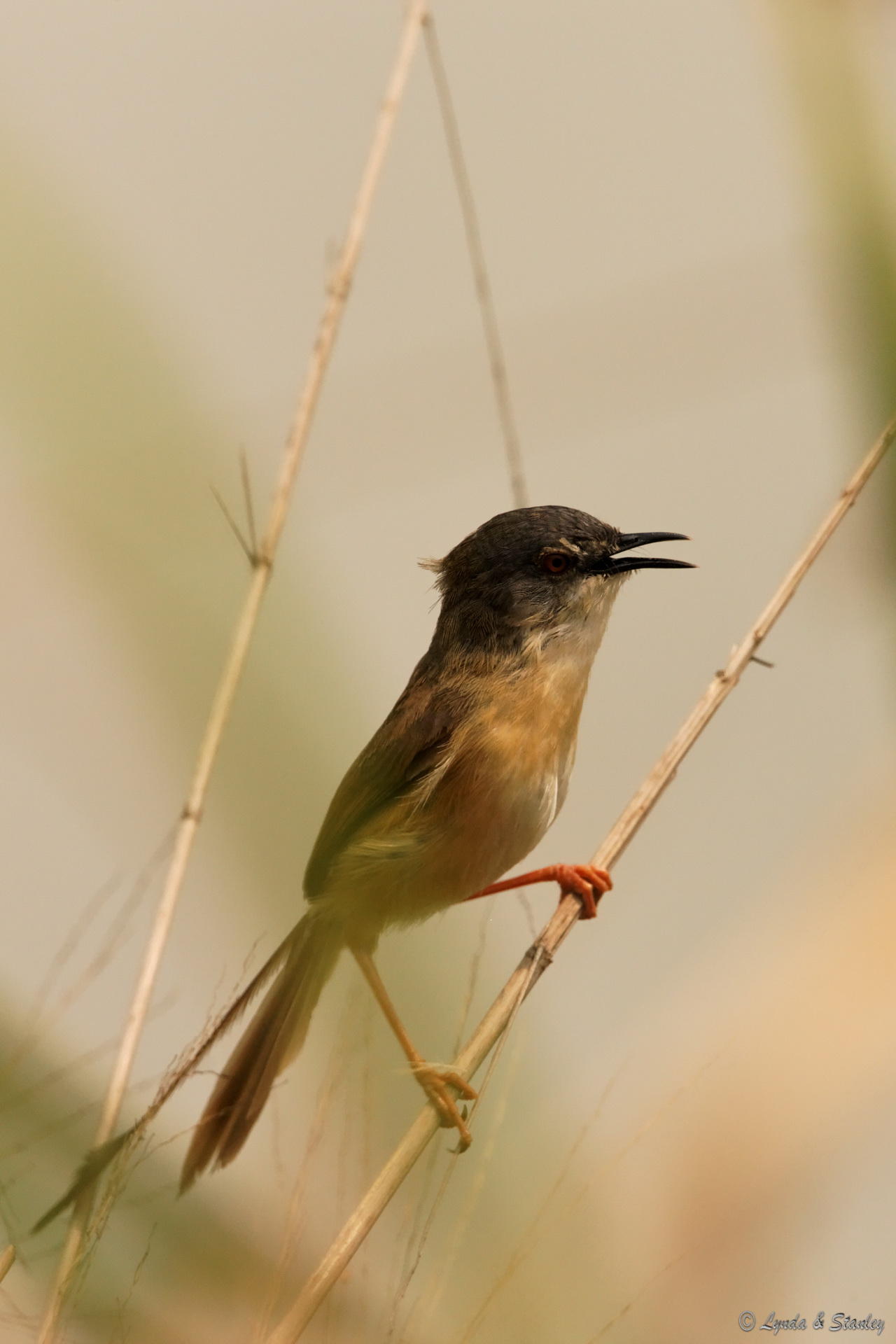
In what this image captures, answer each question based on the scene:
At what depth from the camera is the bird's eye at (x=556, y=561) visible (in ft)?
10.4

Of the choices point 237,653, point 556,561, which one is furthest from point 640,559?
point 237,653

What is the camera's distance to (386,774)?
9.98ft

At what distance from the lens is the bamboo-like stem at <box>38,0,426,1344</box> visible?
1.54 metres

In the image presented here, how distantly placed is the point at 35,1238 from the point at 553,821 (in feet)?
5.72

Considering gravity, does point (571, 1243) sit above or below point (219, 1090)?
above

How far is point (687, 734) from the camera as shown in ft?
8.68

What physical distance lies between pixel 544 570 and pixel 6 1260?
208 centimetres

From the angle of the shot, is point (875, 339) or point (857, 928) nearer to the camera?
point (875, 339)

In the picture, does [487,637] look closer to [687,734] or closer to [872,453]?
[687,734]

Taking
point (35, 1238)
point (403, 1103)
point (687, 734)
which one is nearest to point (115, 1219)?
point (35, 1238)

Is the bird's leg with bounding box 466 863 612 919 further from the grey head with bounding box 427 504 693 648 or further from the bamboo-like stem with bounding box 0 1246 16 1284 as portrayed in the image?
the bamboo-like stem with bounding box 0 1246 16 1284

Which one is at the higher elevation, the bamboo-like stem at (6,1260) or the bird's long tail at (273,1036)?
the bamboo-like stem at (6,1260)

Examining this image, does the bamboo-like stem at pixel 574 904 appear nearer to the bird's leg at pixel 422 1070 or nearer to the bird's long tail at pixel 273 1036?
the bird's leg at pixel 422 1070

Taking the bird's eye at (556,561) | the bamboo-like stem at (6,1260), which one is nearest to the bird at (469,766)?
the bird's eye at (556,561)
